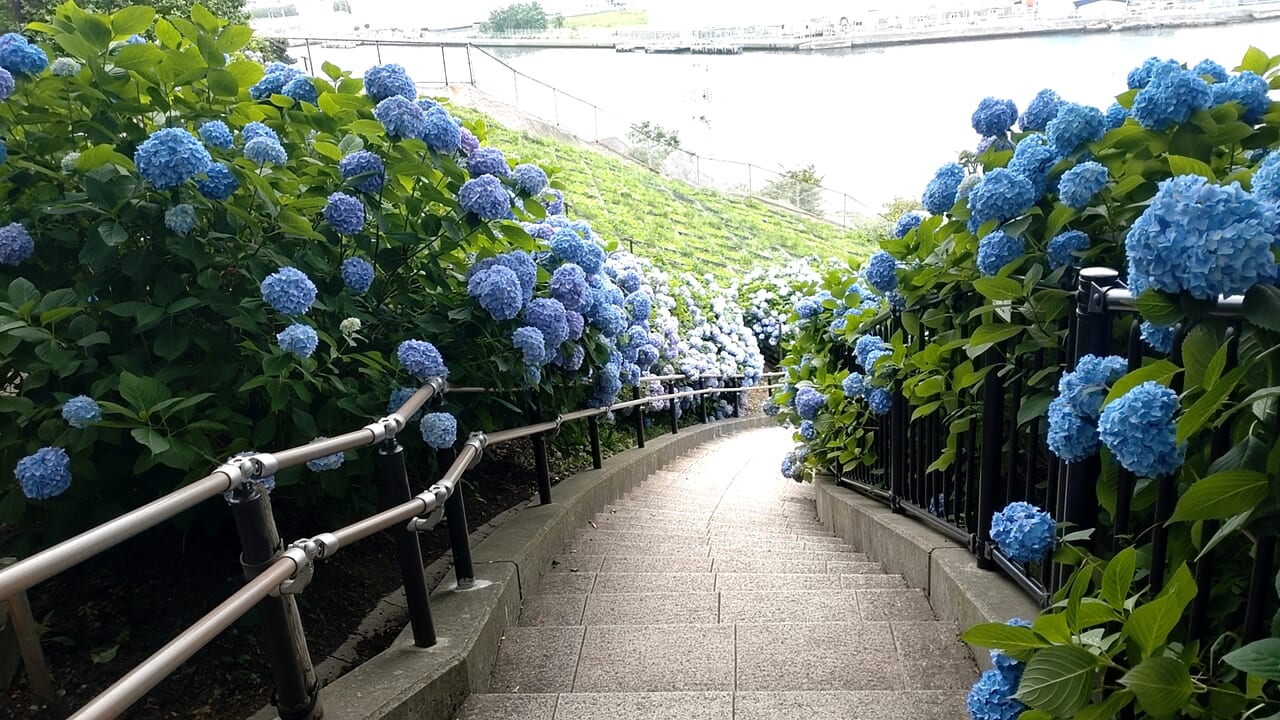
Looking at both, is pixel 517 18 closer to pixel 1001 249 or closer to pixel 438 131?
pixel 438 131

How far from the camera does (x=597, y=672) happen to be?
2410mm

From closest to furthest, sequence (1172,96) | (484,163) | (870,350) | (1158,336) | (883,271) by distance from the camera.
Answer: (1158,336)
(1172,96)
(484,163)
(883,271)
(870,350)

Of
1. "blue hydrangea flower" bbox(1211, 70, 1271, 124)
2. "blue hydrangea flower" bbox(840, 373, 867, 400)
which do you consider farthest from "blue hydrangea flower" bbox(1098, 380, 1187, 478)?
"blue hydrangea flower" bbox(840, 373, 867, 400)

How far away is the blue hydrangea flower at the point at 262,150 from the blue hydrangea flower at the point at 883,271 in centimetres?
211

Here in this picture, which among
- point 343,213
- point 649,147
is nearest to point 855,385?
point 343,213

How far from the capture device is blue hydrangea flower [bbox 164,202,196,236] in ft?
6.50

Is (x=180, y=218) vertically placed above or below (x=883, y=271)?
above

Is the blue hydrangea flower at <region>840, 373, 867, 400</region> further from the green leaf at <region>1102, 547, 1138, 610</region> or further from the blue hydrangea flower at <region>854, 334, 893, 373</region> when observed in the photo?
the green leaf at <region>1102, 547, 1138, 610</region>

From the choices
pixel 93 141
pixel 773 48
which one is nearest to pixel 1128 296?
pixel 93 141

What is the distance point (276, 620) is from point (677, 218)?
2110 cm

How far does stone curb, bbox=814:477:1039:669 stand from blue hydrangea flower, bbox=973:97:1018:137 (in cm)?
140

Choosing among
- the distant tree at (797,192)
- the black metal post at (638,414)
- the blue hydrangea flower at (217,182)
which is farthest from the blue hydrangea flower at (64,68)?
the distant tree at (797,192)

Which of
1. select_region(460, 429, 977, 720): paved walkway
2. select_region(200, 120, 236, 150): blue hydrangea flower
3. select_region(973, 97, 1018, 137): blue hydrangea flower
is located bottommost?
select_region(460, 429, 977, 720): paved walkway

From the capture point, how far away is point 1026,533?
5.47 ft
